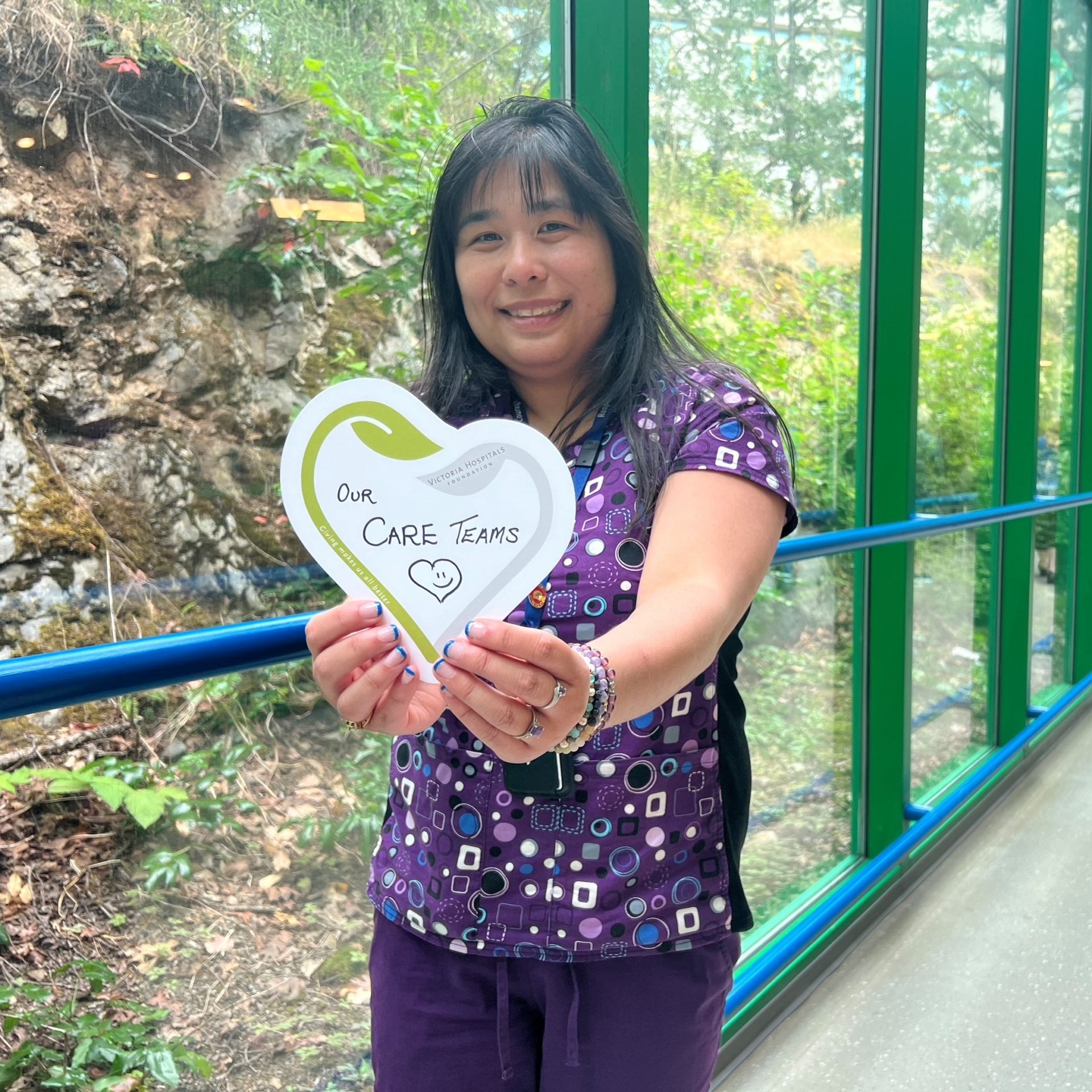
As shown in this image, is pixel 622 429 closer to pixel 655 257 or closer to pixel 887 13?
pixel 655 257

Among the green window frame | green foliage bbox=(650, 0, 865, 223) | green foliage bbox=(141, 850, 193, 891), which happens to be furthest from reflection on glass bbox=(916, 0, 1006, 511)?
green foliage bbox=(141, 850, 193, 891)

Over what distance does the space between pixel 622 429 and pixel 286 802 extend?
654mm

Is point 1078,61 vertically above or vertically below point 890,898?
above

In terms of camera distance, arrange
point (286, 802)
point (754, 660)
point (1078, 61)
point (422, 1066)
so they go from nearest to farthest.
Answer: point (422, 1066)
point (286, 802)
point (754, 660)
point (1078, 61)

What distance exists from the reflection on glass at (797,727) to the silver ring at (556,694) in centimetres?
139

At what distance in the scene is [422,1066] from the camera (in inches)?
36.9

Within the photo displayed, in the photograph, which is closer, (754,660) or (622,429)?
(622,429)

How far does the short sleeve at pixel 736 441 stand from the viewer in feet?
2.71

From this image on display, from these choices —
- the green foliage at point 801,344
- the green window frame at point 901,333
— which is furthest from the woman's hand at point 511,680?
the green foliage at point 801,344

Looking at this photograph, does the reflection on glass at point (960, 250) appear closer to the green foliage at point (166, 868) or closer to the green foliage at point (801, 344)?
the green foliage at point (801, 344)

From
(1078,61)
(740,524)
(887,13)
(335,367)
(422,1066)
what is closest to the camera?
(740,524)

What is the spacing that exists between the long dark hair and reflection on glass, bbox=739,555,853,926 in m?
1.21

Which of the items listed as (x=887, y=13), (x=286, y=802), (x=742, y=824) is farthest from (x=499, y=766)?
(x=887, y=13)

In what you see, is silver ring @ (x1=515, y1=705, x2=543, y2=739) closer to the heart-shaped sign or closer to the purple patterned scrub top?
the heart-shaped sign
